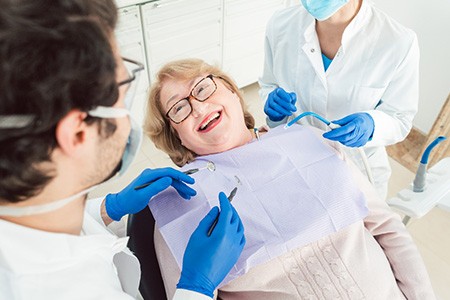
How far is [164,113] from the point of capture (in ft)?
4.86

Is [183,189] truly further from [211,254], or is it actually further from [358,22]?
[358,22]

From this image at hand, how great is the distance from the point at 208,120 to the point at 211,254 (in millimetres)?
567

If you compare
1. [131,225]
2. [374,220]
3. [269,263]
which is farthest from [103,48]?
[374,220]

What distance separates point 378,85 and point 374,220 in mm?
538

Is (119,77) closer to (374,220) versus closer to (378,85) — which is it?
(374,220)

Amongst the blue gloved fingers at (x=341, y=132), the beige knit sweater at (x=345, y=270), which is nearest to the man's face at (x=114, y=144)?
the beige knit sweater at (x=345, y=270)

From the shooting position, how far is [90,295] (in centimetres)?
79

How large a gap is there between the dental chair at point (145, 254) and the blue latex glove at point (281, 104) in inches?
26.6

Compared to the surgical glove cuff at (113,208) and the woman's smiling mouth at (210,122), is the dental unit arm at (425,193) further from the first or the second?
the surgical glove cuff at (113,208)

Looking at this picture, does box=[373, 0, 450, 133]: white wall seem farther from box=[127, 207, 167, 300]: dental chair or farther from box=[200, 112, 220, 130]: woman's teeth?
box=[127, 207, 167, 300]: dental chair

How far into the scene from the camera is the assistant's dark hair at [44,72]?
541mm

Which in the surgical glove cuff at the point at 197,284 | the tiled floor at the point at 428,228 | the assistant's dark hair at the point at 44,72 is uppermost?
the assistant's dark hair at the point at 44,72

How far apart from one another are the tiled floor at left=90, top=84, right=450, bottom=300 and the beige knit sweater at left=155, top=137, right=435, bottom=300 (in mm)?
988

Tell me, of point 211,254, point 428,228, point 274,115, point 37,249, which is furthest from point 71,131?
point 428,228
